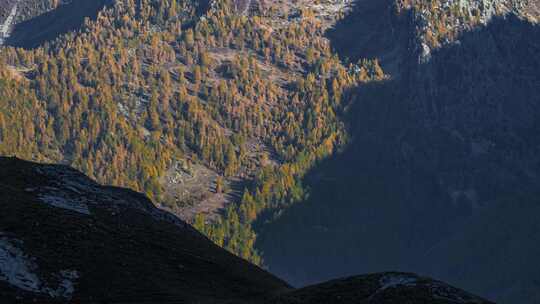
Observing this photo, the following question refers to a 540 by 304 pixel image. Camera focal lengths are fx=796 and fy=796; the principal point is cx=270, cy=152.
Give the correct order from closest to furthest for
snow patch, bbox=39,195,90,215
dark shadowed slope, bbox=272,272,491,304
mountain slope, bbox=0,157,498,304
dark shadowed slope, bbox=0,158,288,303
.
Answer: dark shadowed slope, bbox=0,158,288,303
mountain slope, bbox=0,157,498,304
dark shadowed slope, bbox=272,272,491,304
snow patch, bbox=39,195,90,215

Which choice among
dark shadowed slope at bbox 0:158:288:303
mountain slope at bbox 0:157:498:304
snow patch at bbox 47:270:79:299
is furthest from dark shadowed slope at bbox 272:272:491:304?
snow patch at bbox 47:270:79:299

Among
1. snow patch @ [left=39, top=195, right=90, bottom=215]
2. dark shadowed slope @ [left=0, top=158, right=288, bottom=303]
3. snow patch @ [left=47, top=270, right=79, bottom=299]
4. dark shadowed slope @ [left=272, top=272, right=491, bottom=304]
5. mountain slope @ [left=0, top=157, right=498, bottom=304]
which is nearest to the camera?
snow patch @ [left=47, top=270, right=79, bottom=299]

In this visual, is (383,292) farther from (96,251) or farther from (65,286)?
(65,286)

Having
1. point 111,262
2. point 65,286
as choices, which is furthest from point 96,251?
point 65,286

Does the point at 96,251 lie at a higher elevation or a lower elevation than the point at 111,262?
higher

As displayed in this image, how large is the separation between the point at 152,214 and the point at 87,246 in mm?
30183

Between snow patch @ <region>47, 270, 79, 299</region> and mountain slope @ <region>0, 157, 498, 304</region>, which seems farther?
mountain slope @ <region>0, 157, 498, 304</region>

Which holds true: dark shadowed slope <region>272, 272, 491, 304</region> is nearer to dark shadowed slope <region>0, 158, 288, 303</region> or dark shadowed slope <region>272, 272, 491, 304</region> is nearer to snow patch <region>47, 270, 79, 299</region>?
dark shadowed slope <region>0, 158, 288, 303</region>

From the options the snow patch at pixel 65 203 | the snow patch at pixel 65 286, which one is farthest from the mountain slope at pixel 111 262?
the snow patch at pixel 65 203

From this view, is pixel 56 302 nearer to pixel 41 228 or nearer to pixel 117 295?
pixel 117 295

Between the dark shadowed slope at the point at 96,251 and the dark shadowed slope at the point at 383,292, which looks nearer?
the dark shadowed slope at the point at 96,251

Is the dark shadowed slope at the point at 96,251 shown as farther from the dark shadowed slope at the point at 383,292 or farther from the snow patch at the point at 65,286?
the dark shadowed slope at the point at 383,292

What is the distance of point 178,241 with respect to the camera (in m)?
104

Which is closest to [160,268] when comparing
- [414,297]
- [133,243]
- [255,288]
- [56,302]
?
[133,243]
